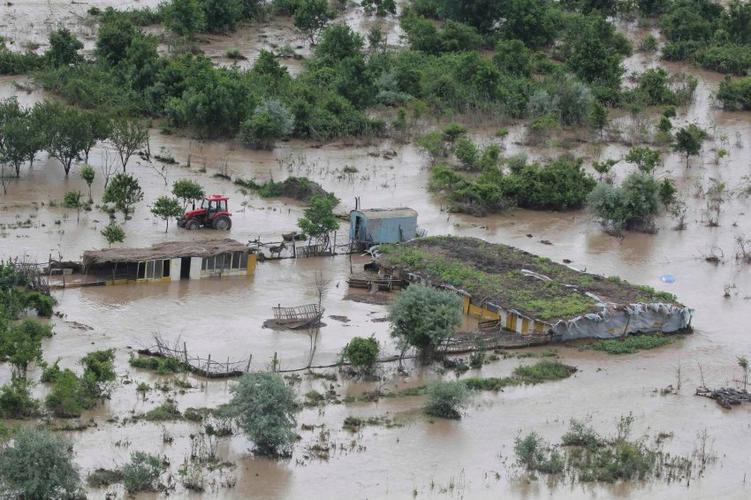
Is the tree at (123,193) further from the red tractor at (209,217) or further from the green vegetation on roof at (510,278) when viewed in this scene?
the green vegetation on roof at (510,278)

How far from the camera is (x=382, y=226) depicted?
102ft

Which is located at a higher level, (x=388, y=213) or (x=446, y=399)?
(x=388, y=213)

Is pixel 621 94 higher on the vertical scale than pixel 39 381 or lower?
higher

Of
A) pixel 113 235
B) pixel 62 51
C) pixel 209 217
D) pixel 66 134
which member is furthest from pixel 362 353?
pixel 62 51

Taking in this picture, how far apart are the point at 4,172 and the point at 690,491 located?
19.0 m

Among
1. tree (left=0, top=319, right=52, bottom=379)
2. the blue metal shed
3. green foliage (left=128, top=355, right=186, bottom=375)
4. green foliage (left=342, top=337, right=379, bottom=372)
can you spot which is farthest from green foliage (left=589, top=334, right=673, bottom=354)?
tree (left=0, top=319, right=52, bottom=379)

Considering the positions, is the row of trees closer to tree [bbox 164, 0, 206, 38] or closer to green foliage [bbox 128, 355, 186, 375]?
green foliage [bbox 128, 355, 186, 375]

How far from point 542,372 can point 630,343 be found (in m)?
2.55

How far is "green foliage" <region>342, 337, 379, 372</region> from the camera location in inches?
952

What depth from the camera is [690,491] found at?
21.6m

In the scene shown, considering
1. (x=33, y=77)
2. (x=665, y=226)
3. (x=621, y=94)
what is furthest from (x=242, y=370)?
(x=621, y=94)

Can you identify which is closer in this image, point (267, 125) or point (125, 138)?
point (125, 138)

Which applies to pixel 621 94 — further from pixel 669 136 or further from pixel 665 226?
pixel 665 226

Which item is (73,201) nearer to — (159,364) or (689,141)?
(159,364)
